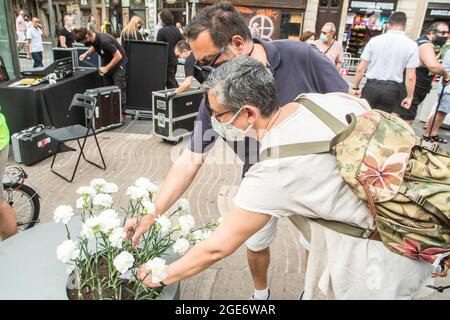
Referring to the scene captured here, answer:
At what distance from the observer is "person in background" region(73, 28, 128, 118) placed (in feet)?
19.0

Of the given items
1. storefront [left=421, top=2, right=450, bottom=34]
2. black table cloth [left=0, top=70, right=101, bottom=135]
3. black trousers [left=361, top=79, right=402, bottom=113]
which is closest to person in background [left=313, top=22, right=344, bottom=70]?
black trousers [left=361, top=79, right=402, bottom=113]

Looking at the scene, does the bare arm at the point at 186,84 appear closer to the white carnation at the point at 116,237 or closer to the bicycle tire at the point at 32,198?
the bicycle tire at the point at 32,198

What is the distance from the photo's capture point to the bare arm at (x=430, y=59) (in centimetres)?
480

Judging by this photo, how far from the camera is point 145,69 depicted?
6.41 meters

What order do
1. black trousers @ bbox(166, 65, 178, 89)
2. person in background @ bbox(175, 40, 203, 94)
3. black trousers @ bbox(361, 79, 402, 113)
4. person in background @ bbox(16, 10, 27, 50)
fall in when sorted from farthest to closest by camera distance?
person in background @ bbox(16, 10, 27, 50) < black trousers @ bbox(166, 65, 178, 89) < person in background @ bbox(175, 40, 203, 94) < black trousers @ bbox(361, 79, 402, 113)

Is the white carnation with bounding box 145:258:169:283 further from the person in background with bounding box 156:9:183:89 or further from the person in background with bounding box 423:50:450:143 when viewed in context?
the person in background with bounding box 156:9:183:89

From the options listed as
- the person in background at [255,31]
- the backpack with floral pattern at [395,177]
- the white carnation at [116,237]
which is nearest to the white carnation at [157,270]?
the white carnation at [116,237]

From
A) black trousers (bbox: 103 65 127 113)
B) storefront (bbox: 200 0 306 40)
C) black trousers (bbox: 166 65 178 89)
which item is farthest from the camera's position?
storefront (bbox: 200 0 306 40)

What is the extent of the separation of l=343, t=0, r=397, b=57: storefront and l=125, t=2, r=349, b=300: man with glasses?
13.4m

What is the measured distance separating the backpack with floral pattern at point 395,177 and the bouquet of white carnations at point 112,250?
0.58 m

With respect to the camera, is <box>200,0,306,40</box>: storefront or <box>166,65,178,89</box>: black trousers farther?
<box>200,0,306,40</box>: storefront

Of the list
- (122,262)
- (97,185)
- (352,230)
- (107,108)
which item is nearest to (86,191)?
(97,185)

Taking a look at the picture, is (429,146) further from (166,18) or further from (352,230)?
(166,18)
